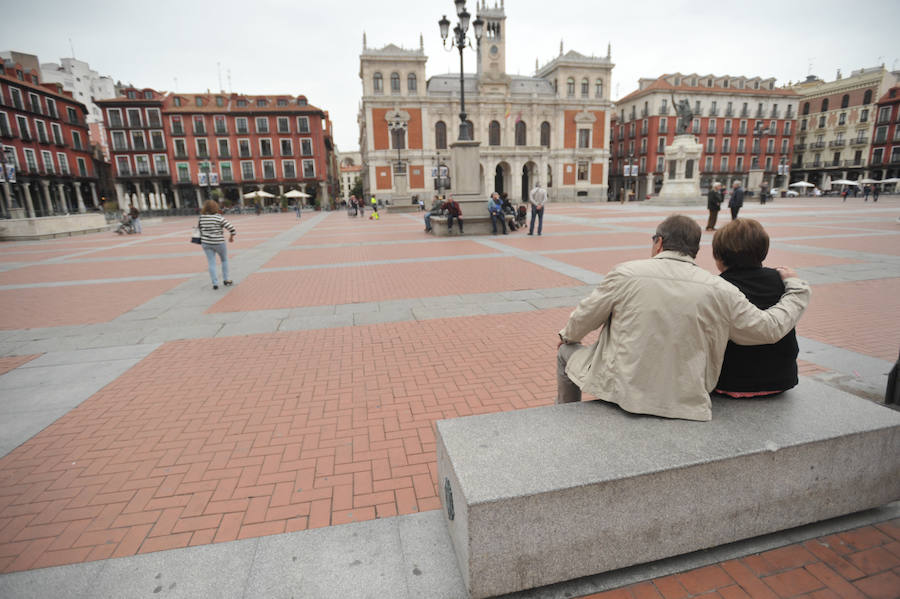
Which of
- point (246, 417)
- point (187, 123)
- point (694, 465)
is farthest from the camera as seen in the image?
point (187, 123)

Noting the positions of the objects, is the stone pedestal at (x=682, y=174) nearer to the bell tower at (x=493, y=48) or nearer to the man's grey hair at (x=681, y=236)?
the bell tower at (x=493, y=48)

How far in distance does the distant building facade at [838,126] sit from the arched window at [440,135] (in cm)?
4941

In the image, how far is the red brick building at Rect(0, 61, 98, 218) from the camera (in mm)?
38094

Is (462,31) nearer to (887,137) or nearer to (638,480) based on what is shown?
(638,480)

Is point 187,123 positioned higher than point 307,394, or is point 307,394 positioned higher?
point 187,123

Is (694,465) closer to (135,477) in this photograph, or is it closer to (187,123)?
(135,477)

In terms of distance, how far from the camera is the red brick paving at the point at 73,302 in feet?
22.1

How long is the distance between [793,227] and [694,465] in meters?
18.9

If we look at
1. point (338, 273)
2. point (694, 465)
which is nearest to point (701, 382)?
point (694, 465)

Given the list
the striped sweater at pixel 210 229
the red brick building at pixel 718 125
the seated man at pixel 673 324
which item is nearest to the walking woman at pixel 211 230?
the striped sweater at pixel 210 229

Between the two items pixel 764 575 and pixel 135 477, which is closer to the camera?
pixel 764 575

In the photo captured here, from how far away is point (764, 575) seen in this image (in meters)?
2.07

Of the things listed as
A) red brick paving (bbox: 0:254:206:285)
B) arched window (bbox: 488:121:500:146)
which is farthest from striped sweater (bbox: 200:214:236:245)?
arched window (bbox: 488:121:500:146)

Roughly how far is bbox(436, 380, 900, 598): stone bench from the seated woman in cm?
10
